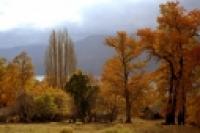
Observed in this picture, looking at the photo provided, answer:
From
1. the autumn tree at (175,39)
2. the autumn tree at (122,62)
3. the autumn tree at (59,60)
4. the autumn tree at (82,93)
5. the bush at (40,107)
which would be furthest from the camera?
the autumn tree at (59,60)

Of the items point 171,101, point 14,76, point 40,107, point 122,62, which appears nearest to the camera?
point 171,101

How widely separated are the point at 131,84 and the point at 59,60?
185 ft

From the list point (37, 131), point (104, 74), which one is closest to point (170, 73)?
point (104, 74)

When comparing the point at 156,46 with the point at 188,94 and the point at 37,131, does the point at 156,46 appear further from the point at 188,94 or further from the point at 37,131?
the point at 37,131

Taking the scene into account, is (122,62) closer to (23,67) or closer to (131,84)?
(131,84)

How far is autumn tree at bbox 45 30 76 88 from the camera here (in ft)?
387

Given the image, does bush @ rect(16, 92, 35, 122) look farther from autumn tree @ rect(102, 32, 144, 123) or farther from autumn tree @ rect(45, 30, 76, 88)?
autumn tree @ rect(45, 30, 76, 88)

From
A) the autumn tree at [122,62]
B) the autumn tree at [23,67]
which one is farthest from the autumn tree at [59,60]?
the autumn tree at [122,62]

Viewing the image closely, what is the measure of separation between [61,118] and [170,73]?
2798cm

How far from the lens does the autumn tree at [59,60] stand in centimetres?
11788

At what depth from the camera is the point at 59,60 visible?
12444cm

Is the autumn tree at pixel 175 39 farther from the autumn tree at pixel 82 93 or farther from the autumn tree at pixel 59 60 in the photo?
the autumn tree at pixel 59 60

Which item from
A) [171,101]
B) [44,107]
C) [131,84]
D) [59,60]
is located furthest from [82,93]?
[59,60]

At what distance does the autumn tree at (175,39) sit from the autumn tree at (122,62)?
28.0 feet
